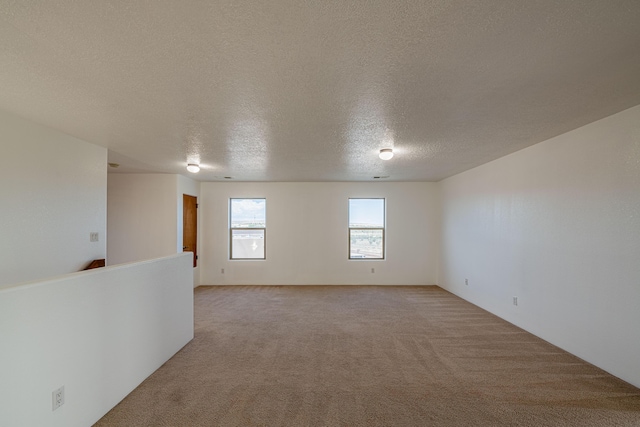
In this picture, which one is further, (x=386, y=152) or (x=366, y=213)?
(x=366, y=213)

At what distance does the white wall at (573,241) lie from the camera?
2744 mm

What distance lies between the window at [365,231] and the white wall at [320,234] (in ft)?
0.54

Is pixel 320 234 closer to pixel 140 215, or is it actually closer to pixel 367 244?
pixel 367 244

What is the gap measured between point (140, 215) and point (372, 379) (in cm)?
564

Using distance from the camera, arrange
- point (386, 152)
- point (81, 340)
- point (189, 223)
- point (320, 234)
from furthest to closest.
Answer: point (320, 234)
point (189, 223)
point (386, 152)
point (81, 340)

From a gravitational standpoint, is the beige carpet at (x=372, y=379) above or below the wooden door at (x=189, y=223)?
below

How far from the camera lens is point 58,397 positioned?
1.90m

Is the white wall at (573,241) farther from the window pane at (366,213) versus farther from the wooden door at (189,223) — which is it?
the wooden door at (189,223)

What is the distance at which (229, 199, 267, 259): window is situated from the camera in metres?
7.24

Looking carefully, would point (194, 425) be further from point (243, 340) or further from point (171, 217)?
point (171, 217)

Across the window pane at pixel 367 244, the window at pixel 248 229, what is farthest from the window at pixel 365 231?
the window at pixel 248 229

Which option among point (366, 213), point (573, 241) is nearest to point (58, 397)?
point (573, 241)

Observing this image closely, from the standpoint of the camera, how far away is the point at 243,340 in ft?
12.4

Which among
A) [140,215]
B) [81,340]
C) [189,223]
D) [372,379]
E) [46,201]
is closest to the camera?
[81,340]
